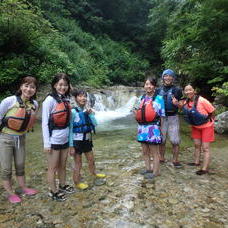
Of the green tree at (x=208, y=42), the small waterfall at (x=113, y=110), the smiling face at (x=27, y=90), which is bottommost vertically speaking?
the small waterfall at (x=113, y=110)

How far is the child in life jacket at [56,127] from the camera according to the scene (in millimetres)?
3104

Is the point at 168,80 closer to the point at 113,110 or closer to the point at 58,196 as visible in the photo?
the point at 58,196

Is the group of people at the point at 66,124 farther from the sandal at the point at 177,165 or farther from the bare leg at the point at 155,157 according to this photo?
the sandal at the point at 177,165

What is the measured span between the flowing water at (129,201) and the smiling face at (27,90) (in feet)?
4.69

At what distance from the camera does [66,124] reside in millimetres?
3229

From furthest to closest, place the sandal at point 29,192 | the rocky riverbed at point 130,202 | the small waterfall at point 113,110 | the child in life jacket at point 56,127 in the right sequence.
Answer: the small waterfall at point 113,110 < the sandal at point 29,192 < the child in life jacket at point 56,127 < the rocky riverbed at point 130,202

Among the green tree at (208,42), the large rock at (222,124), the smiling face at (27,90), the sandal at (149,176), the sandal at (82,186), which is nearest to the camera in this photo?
the smiling face at (27,90)

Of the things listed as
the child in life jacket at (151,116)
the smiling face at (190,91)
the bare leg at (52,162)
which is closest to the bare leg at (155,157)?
the child in life jacket at (151,116)

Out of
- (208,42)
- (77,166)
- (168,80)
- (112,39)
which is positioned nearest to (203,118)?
(168,80)

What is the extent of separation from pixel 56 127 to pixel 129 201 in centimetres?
141

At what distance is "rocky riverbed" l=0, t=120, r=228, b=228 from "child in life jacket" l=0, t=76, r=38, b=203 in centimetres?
47

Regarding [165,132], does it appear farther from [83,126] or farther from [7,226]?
[7,226]

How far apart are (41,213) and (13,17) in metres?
10.5

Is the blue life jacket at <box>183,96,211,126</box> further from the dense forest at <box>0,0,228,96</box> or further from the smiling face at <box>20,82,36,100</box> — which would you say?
the dense forest at <box>0,0,228,96</box>
